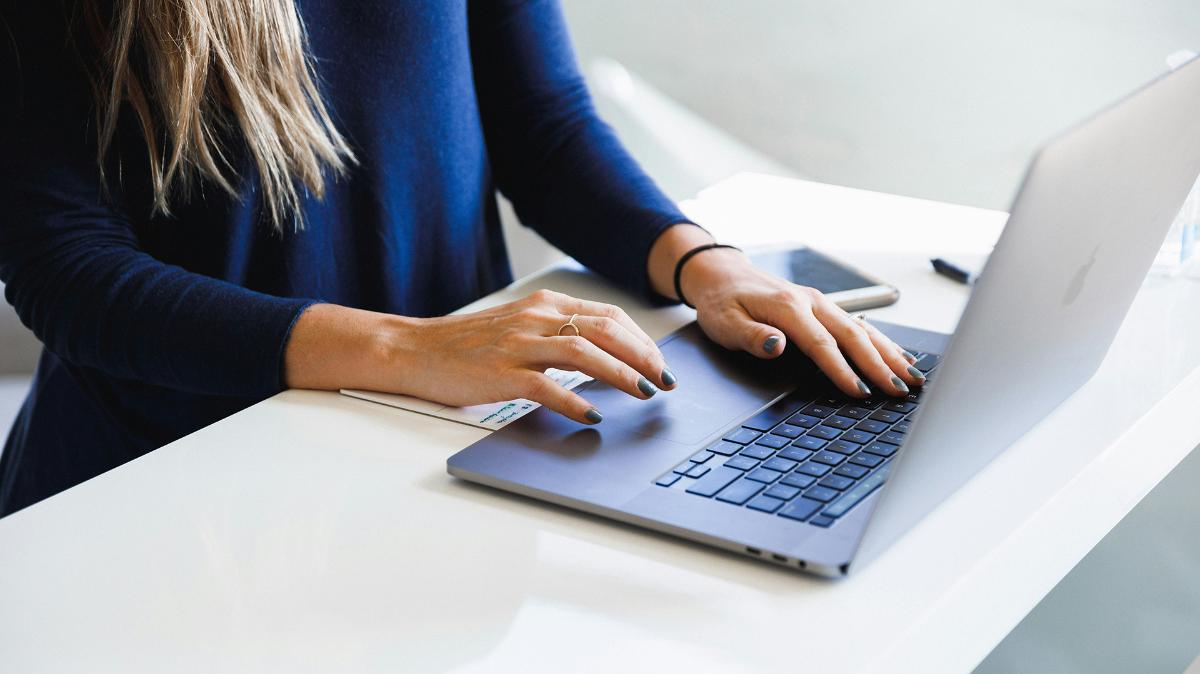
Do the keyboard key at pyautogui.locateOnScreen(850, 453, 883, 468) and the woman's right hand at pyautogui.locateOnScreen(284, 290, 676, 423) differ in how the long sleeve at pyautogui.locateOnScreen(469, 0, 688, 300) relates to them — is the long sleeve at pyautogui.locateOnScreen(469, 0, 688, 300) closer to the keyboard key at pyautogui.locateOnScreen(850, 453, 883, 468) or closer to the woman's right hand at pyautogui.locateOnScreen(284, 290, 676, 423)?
the woman's right hand at pyautogui.locateOnScreen(284, 290, 676, 423)

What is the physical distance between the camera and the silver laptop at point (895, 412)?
1.77 ft

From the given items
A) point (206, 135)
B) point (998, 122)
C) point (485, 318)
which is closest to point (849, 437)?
point (485, 318)

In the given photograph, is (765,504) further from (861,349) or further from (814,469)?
(861,349)

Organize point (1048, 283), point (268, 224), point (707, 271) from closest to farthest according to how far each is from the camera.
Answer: point (1048, 283) < point (707, 271) < point (268, 224)

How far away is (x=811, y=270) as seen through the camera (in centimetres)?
106

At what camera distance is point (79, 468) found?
42.8 inches

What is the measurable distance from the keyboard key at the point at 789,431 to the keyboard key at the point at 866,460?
0.15 feet

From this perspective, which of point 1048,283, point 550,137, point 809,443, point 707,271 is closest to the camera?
point 1048,283

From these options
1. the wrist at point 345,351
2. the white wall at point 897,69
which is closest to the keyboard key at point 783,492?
the wrist at point 345,351

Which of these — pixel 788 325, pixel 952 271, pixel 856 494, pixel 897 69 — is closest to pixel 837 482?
pixel 856 494

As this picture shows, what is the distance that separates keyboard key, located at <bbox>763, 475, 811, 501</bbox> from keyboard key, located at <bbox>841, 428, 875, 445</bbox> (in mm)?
80

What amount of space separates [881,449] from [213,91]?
0.64 m

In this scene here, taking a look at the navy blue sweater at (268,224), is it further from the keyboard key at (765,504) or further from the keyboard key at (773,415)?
the keyboard key at (765,504)

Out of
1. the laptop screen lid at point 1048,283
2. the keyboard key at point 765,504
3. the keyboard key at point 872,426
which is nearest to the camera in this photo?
the laptop screen lid at point 1048,283
